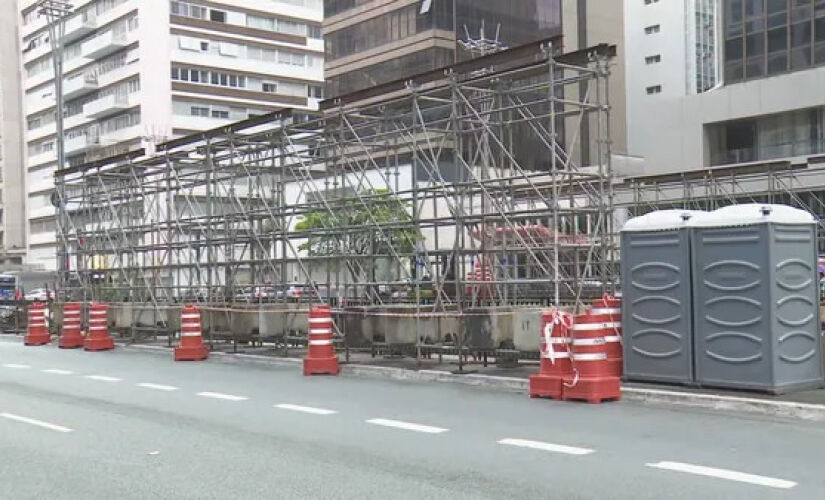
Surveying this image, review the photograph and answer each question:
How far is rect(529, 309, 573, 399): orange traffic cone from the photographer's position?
36.8ft

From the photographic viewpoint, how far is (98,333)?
21.5 m

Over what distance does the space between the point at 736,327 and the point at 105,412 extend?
8100 millimetres

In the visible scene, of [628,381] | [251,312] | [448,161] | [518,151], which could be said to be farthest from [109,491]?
[518,151]

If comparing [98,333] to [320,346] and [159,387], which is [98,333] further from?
[320,346]

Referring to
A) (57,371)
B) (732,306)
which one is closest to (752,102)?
(732,306)

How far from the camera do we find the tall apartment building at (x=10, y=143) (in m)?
95.9

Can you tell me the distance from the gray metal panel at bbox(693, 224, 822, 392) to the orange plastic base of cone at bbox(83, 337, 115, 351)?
611 inches

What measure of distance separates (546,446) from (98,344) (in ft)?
52.5

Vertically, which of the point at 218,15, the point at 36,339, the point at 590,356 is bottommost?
the point at 36,339

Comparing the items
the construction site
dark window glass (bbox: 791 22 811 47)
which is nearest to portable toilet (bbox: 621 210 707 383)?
the construction site

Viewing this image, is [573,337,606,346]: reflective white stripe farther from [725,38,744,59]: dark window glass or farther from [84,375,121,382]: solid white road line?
[725,38,744,59]: dark window glass

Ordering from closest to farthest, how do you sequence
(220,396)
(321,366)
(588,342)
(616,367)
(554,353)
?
(588,342), (554,353), (616,367), (220,396), (321,366)

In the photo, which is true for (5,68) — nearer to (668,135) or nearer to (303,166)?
(668,135)

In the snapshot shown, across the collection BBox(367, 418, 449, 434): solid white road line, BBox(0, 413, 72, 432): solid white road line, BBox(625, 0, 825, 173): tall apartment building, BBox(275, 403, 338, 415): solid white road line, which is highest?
BBox(625, 0, 825, 173): tall apartment building
